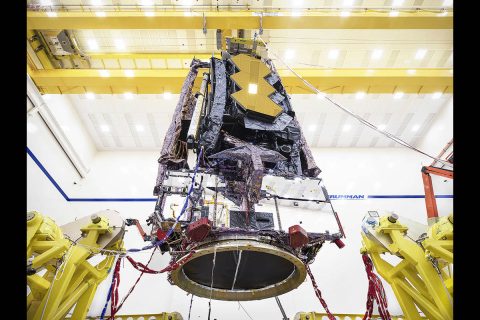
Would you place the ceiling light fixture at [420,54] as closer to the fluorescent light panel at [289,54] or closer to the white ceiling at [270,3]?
the white ceiling at [270,3]

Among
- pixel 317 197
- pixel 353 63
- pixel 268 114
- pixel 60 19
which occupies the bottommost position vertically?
pixel 317 197

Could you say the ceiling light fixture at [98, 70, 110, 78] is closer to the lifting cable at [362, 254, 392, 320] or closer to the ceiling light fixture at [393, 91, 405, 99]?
the lifting cable at [362, 254, 392, 320]

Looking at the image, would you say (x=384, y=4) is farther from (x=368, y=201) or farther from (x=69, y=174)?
(x=69, y=174)

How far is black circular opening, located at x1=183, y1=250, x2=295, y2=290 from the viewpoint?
13.2 ft

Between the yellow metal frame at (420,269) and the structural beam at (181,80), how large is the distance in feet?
21.1

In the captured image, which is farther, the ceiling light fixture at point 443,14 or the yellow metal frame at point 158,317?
the ceiling light fixture at point 443,14

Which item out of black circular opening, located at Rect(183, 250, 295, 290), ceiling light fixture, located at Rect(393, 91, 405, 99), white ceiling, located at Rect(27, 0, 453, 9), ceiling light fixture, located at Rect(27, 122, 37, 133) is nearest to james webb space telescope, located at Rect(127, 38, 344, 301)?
black circular opening, located at Rect(183, 250, 295, 290)

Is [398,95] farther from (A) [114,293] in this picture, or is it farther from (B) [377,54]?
(A) [114,293]

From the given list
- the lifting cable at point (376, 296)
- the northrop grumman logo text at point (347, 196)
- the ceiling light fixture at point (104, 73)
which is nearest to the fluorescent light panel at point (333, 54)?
the northrop grumman logo text at point (347, 196)

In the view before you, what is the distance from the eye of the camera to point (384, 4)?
9727 millimetres

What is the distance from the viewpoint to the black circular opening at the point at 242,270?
4.04 meters

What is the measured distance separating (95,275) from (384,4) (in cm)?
1074

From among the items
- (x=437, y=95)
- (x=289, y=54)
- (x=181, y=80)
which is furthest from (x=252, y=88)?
(x=437, y=95)

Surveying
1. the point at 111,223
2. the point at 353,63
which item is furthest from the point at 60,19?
the point at 353,63
